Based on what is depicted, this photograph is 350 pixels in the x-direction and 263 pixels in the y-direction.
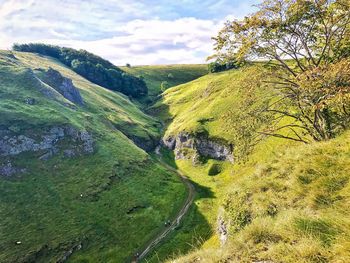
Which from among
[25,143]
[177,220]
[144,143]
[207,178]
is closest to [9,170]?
[25,143]

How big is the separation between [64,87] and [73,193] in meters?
59.5

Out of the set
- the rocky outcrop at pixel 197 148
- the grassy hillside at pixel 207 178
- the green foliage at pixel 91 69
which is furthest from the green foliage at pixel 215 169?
the green foliage at pixel 91 69

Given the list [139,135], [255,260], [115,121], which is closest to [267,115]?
[255,260]

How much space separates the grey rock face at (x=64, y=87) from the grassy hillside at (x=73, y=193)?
1266cm

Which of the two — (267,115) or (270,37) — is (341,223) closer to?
(267,115)

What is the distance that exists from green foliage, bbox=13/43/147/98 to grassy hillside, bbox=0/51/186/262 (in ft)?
343

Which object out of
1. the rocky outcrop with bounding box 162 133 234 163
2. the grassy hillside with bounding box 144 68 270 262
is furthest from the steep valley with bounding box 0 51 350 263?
the rocky outcrop with bounding box 162 133 234 163

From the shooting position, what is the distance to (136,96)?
186 m

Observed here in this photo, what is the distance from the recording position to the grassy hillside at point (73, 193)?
32.4 meters

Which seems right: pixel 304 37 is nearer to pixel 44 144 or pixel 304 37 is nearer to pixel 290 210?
pixel 290 210

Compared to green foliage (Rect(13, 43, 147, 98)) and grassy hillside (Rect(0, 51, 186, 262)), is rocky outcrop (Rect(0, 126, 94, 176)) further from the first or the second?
green foliage (Rect(13, 43, 147, 98))

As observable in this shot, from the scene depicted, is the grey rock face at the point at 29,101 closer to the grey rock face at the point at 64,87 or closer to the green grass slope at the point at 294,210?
the grey rock face at the point at 64,87

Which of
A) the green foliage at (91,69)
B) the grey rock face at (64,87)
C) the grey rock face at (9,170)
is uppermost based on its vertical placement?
the green foliage at (91,69)

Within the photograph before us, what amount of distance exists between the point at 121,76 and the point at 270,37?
181 m
